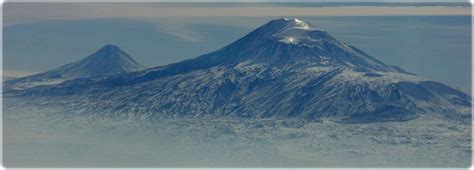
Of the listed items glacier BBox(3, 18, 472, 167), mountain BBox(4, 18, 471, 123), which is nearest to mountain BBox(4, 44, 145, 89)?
glacier BBox(3, 18, 472, 167)

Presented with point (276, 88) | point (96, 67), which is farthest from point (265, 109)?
point (96, 67)

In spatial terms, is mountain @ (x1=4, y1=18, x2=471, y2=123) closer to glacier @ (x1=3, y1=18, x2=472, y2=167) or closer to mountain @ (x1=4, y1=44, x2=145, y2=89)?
glacier @ (x1=3, y1=18, x2=472, y2=167)

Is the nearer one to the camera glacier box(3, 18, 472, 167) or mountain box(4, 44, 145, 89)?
glacier box(3, 18, 472, 167)

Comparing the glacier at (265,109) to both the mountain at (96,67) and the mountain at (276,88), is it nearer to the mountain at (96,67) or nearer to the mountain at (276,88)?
the mountain at (276,88)

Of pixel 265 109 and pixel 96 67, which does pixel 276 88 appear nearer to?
pixel 265 109

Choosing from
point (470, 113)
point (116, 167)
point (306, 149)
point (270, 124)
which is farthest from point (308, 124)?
point (116, 167)

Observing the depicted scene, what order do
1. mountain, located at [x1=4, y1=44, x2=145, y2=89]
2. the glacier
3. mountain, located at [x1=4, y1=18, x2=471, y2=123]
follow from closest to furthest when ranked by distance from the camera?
the glacier < mountain, located at [x1=4, y1=18, x2=471, y2=123] < mountain, located at [x1=4, y1=44, x2=145, y2=89]

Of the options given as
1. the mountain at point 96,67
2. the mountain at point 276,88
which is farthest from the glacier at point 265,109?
the mountain at point 96,67

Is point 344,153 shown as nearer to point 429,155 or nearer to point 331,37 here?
point 429,155
